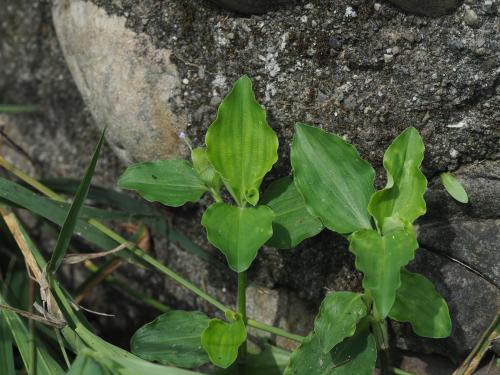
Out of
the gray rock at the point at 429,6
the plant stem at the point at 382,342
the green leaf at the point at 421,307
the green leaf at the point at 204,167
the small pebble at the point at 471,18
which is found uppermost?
the gray rock at the point at 429,6

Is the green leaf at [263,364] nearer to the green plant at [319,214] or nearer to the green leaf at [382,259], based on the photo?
the green plant at [319,214]

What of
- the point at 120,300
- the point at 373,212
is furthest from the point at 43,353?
the point at 373,212

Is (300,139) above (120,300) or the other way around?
above

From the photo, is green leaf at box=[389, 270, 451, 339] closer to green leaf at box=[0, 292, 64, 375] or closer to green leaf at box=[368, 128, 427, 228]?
green leaf at box=[368, 128, 427, 228]

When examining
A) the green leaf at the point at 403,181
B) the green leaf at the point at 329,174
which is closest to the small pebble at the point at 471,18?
the green leaf at the point at 403,181

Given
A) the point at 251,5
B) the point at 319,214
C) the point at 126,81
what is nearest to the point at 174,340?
the point at 319,214

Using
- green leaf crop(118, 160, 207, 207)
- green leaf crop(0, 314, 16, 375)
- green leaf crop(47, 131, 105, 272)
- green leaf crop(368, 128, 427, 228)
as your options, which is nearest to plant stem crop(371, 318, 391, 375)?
green leaf crop(368, 128, 427, 228)

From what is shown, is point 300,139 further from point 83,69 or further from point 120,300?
point 120,300
